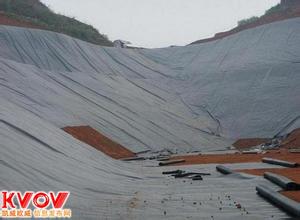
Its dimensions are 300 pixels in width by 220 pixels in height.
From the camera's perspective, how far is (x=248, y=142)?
27.7 metres

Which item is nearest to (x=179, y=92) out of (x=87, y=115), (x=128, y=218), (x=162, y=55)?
(x=162, y=55)

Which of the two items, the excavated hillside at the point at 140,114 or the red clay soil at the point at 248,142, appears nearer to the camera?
the excavated hillside at the point at 140,114

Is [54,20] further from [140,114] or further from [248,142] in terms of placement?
[248,142]

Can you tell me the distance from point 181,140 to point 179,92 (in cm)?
808

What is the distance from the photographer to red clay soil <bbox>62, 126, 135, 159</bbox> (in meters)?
21.1

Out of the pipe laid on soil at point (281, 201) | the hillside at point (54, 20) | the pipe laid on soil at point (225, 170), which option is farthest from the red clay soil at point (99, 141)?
the hillside at point (54, 20)

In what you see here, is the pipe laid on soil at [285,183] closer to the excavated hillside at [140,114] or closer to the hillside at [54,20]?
the excavated hillside at [140,114]

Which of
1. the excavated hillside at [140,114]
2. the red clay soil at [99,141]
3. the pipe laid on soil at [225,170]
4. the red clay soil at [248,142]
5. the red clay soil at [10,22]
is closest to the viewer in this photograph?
the excavated hillside at [140,114]

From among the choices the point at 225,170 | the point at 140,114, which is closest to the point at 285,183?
the point at 225,170

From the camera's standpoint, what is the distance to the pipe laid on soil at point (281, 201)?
767cm

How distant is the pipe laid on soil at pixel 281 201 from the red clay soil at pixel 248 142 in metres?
17.7

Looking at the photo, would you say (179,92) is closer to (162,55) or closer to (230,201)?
(162,55)

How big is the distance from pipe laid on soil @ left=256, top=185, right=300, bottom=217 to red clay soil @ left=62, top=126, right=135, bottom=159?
466 inches

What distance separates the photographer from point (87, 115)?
24.5m
